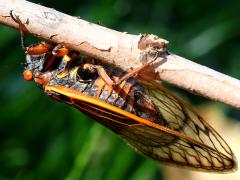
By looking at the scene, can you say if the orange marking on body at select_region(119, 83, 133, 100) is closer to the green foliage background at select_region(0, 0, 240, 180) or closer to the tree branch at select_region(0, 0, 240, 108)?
the tree branch at select_region(0, 0, 240, 108)

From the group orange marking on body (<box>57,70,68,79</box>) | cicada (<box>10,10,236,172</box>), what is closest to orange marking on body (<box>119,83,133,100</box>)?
cicada (<box>10,10,236,172</box>)

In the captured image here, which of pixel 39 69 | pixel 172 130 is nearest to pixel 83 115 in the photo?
pixel 39 69

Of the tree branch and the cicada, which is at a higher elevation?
the tree branch

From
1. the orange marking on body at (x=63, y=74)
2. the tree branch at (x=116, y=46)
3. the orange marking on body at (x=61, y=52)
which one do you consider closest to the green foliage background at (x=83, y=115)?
the orange marking on body at (x=63, y=74)

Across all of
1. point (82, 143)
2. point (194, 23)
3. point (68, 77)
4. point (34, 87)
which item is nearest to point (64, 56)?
point (68, 77)

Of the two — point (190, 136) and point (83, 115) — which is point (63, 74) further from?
point (83, 115)

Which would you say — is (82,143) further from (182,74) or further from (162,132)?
(182,74)

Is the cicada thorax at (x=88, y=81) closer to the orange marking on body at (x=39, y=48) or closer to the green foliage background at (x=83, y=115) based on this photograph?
the orange marking on body at (x=39, y=48)
